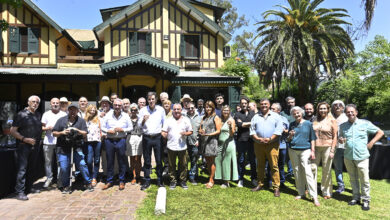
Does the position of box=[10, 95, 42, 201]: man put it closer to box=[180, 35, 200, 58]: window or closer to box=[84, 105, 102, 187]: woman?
box=[84, 105, 102, 187]: woman

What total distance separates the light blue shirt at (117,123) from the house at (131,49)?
7374 millimetres

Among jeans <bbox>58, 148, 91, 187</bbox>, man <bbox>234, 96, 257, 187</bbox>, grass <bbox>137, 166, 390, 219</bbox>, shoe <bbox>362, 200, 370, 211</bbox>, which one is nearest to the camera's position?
grass <bbox>137, 166, 390, 219</bbox>

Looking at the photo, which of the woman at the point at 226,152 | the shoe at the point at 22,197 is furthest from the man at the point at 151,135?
the shoe at the point at 22,197

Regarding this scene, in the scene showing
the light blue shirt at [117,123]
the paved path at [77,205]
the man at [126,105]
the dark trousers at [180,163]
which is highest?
the man at [126,105]

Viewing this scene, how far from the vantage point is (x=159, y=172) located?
17.7 feet

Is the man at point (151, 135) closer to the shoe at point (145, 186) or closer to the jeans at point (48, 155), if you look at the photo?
the shoe at point (145, 186)

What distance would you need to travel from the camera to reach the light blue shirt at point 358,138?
4.46 metres

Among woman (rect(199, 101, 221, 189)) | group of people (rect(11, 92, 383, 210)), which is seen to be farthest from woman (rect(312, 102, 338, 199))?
woman (rect(199, 101, 221, 189))

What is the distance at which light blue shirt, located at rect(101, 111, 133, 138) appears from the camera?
5.18 metres

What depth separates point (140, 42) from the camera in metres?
13.8

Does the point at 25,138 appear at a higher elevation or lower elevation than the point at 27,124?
lower

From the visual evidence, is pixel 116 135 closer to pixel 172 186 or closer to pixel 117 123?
pixel 117 123

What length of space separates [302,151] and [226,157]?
1.57 metres

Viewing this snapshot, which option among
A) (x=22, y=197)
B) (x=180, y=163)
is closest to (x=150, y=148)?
(x=180, y=163)
